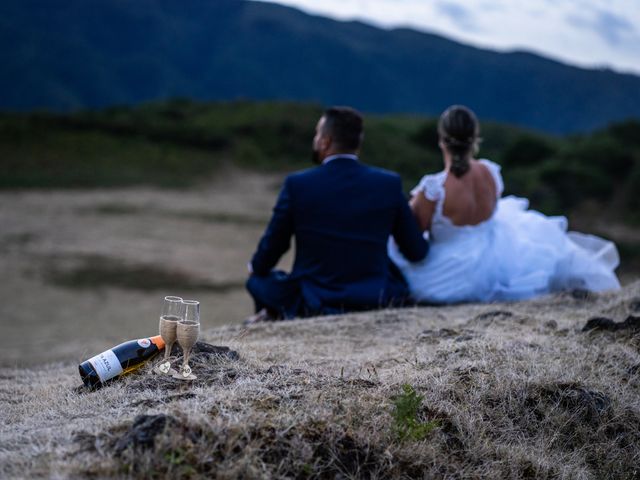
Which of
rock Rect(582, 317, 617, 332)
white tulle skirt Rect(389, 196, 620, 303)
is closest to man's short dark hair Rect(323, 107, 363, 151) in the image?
white tulle skirt Rect(389, 196, 620, 303)

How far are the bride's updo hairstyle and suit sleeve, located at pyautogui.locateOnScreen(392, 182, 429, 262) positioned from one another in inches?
21.3

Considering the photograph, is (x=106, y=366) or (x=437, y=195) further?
(x=437, y=195)

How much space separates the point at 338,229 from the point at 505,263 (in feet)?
4.81

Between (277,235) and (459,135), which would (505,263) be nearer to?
(459,135)

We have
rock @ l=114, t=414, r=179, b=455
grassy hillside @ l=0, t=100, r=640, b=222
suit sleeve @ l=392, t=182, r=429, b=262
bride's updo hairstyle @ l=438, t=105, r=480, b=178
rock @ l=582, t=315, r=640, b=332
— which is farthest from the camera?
grassy hillside @ l=0, t=100, r=640, b=222

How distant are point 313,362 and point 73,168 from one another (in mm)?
18912

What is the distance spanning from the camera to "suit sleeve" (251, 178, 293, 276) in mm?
4844

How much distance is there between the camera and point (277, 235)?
491 centimetres

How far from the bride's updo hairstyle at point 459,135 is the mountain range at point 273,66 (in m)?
47.7

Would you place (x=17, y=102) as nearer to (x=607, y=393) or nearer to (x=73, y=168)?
(x=73, y=168)

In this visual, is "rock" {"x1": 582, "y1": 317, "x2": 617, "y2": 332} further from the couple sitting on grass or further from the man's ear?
the man's ear

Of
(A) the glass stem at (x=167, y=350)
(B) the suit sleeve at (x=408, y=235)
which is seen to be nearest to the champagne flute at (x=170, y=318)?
(A) the glass stem at (x=167, y=350)

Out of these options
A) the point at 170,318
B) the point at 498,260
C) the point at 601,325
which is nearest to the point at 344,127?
the point at 498,260

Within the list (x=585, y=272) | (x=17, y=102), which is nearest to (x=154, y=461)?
(x=585, y=272)
